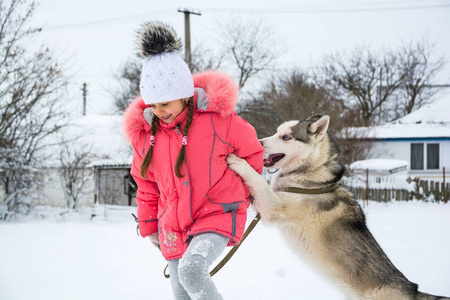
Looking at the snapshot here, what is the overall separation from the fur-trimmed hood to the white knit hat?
12 centimetres

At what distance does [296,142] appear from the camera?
314 centimetres

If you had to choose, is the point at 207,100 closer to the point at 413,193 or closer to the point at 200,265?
the point at 200,265

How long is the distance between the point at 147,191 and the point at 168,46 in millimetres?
940

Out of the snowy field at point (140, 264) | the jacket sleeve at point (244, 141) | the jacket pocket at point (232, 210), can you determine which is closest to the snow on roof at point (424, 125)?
the snowy field at point (140, 264)

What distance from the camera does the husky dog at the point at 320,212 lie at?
273 cm

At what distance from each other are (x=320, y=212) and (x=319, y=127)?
67 cm

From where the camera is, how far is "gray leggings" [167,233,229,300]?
209cm

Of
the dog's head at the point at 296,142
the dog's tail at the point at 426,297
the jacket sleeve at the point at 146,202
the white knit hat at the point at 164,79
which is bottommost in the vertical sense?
the dog's tail at the point at 426,297

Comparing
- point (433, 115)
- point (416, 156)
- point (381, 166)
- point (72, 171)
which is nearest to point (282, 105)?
point (381, 166)

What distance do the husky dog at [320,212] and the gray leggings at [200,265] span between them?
1.68ft

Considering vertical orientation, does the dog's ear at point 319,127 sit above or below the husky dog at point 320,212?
above

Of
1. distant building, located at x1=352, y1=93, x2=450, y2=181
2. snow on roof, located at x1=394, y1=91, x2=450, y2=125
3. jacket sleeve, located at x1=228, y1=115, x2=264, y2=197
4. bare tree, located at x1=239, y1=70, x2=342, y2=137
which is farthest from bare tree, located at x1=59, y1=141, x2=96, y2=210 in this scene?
snow on roof, located at x1=394, y1=91, x2=450, y2=125

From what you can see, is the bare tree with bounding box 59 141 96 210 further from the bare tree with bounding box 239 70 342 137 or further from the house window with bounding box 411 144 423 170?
the house window with bounding box 411 144 423 170

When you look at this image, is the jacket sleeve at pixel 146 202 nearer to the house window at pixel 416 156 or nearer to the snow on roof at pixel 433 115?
the house window at pixel 416 156
